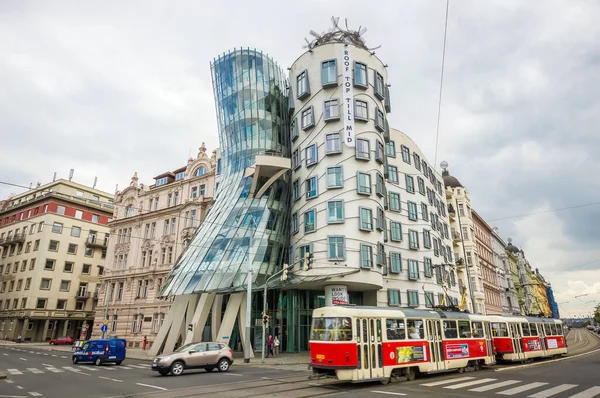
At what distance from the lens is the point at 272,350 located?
32.2m

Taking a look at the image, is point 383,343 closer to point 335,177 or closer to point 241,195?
point 335,177

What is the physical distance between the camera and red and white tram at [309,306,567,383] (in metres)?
15.0

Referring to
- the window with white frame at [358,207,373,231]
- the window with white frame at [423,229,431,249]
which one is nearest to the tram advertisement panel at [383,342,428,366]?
the window with white frame at [358,207,373,231]

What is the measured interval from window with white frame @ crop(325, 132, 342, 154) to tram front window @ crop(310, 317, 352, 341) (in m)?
Result: 20.3

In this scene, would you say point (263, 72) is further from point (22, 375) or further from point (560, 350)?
point (560, 350)

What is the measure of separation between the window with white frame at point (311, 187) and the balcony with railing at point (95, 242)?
163 feet

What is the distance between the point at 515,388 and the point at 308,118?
27.8 meters

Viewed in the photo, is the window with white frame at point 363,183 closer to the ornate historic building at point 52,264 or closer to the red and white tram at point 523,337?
the red and white tram at point 523,337

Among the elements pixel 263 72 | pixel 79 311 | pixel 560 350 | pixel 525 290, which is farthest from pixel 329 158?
pixel 525 290

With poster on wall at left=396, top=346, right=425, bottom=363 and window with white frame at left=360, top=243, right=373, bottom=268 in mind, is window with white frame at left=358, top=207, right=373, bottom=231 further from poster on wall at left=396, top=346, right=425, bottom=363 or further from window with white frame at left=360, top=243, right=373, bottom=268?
poster on wall at left=396, top=346, right=425, bottom=363

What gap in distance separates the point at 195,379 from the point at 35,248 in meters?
59.8

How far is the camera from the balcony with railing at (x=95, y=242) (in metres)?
67.4

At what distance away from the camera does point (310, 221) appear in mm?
33969

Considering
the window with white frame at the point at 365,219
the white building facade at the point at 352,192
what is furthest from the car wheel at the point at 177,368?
the window with white frame at the point at 365,219
